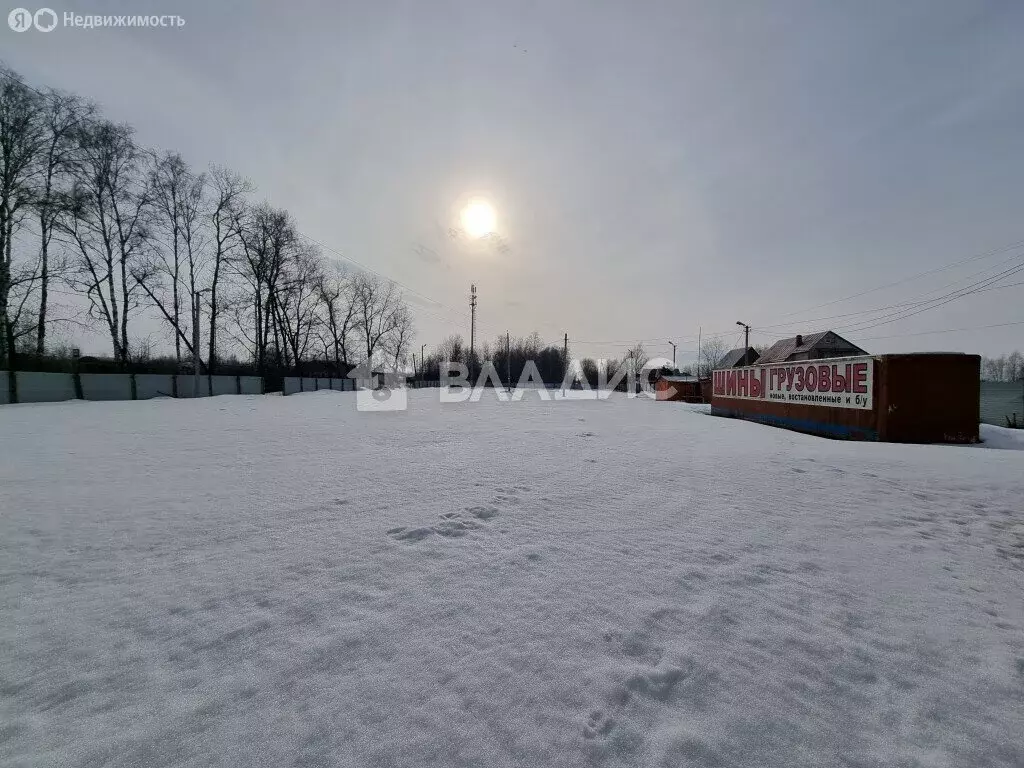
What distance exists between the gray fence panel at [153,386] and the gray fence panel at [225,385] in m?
2.42

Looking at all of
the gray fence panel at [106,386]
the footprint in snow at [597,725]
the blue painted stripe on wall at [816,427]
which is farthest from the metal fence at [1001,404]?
the gray fence panel at [106,386]

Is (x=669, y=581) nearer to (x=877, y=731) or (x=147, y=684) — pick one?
(x=877, y=731)

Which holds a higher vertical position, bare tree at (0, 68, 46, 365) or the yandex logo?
bare tree at (0, 68, 46, 365)

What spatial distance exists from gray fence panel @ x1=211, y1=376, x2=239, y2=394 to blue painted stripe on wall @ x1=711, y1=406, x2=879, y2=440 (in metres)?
29.7

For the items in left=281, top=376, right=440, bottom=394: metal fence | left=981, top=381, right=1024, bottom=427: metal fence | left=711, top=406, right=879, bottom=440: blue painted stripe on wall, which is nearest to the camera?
left=711, top=406, right=879, bottom=440: blue painted stripe on wall

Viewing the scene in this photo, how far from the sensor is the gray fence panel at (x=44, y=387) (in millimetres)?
17000

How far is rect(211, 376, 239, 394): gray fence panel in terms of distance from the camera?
2558cm

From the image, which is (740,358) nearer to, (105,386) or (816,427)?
(816,427)

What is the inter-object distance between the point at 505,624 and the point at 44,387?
2593cm

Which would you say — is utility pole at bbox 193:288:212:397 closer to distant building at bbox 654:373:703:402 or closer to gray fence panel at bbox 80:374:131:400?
gray fence panel at bbox 80:374:131:400

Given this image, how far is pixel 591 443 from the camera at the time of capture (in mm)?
9102

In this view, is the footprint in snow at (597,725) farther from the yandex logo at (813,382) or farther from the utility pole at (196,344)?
the utility pole at (196,344)

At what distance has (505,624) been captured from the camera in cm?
238

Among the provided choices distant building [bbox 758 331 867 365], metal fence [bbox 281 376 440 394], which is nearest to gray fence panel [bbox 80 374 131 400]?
metal fence [bbox 281 376 440 394]
